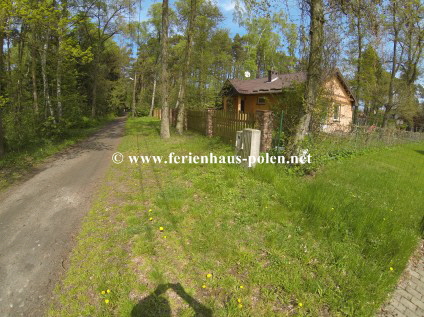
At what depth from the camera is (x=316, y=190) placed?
4922 millimetres

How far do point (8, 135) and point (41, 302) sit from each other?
396 inches

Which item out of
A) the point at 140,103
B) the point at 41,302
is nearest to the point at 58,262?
the point at 41,302

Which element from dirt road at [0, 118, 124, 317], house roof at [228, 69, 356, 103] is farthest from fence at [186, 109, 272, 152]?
house roof at [228, 69, 356, 103]

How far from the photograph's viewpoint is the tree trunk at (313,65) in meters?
6.15

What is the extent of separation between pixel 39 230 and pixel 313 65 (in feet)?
23.1

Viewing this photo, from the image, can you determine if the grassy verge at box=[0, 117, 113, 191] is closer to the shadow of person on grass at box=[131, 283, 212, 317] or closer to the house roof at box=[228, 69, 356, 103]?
the shadow of person on grass at box=[131, 283, 212, 317]

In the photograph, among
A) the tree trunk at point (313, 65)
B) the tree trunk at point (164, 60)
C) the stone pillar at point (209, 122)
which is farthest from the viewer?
the stone pillar at point (209, 122)

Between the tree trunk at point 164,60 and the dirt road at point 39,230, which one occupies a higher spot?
the tree trunk at point 164,60

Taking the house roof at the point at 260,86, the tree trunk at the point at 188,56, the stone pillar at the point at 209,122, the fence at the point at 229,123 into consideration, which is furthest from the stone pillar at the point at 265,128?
the house roof at the point at 260,86

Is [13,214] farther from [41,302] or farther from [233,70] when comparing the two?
[233,70]

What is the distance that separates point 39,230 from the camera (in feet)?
12.7

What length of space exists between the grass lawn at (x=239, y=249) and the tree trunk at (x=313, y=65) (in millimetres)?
1638

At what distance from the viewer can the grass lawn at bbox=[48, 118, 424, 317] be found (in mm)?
2623

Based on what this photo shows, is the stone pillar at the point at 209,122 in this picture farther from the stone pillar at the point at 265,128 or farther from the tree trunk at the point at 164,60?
the stone pillar at the point at 265,128
